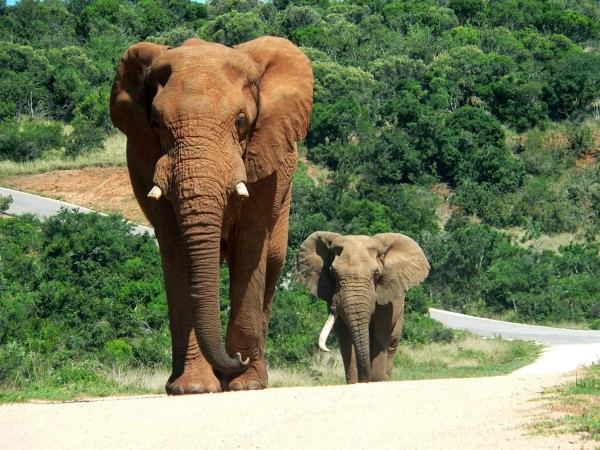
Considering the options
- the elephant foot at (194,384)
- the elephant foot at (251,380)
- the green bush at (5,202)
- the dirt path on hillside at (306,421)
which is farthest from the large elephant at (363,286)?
the green bush at (5,202)

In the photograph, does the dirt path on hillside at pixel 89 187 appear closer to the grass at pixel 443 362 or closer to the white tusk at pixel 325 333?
the grass at pixel 443 362

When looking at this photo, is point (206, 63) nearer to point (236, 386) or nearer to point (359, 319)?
point (236, 386)

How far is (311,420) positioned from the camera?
6.99 metres

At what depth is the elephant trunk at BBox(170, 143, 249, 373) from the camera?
28.1ft

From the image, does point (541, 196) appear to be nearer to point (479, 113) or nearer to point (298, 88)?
point (479, 113)

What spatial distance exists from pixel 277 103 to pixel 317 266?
4833 mm

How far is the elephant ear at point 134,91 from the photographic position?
9.58 meters

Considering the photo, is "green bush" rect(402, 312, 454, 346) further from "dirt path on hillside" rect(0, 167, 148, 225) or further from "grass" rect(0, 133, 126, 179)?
"grass" rect(0, 133, 126, 179)

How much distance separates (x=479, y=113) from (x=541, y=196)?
16.0ft

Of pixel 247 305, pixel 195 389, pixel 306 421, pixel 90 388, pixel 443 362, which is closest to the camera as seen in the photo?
pixel 306 421

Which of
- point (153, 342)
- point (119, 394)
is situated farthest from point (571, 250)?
point (119, 394)

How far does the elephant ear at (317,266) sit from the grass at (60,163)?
79.0 ft

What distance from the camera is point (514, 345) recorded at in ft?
68.4

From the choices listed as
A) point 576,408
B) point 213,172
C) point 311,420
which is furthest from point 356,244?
point 311,420
